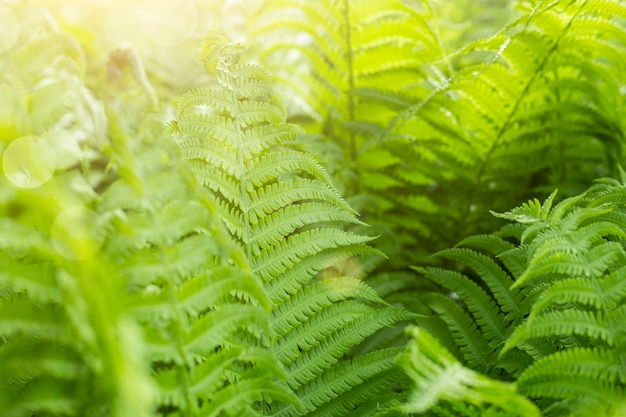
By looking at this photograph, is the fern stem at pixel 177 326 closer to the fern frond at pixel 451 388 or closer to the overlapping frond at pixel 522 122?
the fern frond at pixel 451 388

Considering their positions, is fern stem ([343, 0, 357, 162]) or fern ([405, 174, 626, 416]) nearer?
fern ([405, 174, 626, 416])

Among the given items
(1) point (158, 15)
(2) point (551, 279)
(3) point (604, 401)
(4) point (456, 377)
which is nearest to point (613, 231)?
(2) point (551, 279)

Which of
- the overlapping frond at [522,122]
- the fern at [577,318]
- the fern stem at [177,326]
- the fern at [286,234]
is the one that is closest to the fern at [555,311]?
the fern at [577,318]

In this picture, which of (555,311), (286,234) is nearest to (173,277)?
(286,234)

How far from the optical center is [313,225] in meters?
1.68

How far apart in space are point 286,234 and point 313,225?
46 cm

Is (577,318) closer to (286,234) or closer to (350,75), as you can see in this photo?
(286,234)

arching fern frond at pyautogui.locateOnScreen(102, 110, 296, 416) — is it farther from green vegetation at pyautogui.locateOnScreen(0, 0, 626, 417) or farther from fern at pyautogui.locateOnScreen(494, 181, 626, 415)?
fern at pyautogui.locateOnScreen(494, 181, 626, 415)

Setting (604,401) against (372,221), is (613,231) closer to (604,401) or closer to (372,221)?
(604,401)

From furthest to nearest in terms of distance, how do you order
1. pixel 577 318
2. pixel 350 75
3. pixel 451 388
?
pixel 350 75
pixel 577 318
pixel 451 388

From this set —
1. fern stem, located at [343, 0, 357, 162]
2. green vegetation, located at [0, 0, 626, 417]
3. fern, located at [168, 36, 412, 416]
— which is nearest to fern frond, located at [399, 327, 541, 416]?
green vegetation, located at [0, 0, 626, 417]

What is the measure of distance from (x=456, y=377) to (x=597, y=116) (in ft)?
4.41

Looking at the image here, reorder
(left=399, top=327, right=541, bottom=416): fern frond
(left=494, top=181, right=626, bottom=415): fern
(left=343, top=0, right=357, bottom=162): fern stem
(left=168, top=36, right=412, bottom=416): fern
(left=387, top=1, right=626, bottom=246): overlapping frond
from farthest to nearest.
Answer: (left=343, top=0, right=357, bottom=162): fern stem → (left=387, top=1, right=626, bottom=246): overlapping frond → (left=168, top=36, right=412, bottom=416): fern → (left=494, top=181, right=626, bottom=415): fern → (left=399, top=327, right=541, bottom=416): fern frond

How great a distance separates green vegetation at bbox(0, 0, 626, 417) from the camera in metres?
0.77
